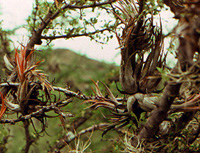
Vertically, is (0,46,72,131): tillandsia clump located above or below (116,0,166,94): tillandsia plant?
below

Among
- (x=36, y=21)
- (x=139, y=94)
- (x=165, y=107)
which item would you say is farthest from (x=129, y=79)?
(x=36, y=21)

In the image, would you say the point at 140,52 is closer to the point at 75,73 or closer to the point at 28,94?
the point at 28,94

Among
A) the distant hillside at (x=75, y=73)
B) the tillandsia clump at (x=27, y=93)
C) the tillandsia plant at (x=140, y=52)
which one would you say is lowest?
the distant hillside at (x=75, y=73)

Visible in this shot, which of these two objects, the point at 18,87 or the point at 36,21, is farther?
the point at 36,21

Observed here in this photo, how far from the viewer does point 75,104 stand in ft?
6.95

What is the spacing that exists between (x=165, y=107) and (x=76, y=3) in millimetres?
666

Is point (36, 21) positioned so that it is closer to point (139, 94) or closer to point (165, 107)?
point (139, 94)

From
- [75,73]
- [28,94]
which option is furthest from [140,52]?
[75,73]

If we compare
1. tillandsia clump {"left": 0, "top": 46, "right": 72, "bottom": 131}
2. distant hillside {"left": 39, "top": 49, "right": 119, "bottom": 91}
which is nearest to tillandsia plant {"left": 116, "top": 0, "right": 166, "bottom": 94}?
tillandsia clump {"left": 0, "top": 46, "right": 72, "bottom": 131}

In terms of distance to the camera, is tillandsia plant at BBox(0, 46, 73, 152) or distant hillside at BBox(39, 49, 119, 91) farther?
distant hillside at BBox(39, 49, 119, 91)

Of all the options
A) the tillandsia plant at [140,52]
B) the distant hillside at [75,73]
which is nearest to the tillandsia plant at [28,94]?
the tillandsia plant at [140,52]

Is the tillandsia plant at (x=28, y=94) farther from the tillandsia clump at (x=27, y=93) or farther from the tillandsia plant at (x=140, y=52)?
the tillandsia plant at (x=140, y=52)

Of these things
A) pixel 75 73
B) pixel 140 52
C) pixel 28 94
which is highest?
pixel 140 52

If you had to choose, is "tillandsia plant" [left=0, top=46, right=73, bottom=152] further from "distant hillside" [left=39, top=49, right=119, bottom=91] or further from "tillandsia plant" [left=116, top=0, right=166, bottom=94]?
"distant hillside" [left=39, top=49, right=119, bottom=91]
